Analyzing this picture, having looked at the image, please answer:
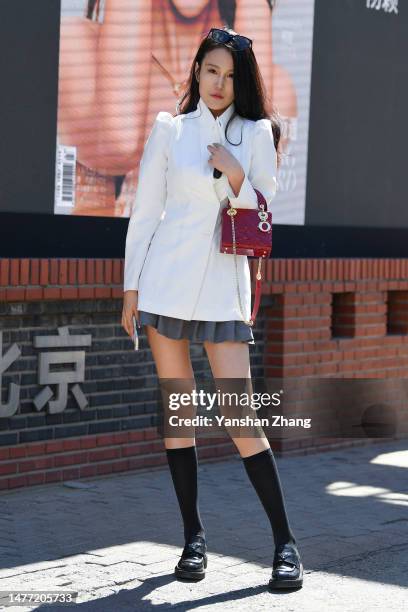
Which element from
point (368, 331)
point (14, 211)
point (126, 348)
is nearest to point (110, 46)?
point (14, 211)

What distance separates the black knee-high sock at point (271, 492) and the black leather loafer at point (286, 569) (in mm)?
36

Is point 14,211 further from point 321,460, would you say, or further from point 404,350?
point 404,350

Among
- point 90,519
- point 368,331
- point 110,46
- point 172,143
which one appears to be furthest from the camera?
point 368,331

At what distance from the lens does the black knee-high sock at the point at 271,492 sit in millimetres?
5027

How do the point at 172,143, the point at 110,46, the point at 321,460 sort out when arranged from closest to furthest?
the point at 172,143 → the point at 110,46 → the point at 321,460

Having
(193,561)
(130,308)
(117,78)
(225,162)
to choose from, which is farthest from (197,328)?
(117,78)

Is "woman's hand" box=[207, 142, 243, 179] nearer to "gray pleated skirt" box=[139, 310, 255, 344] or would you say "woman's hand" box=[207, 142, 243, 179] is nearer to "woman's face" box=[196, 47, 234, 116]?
"woman's face" box=[196, 47, 234, 116]

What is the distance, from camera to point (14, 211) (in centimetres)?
683

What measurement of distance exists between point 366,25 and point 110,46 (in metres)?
2.61

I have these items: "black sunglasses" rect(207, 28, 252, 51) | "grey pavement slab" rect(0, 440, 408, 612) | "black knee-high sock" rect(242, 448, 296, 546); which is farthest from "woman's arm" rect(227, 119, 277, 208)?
"grey pavement slab" rect(0, 440, 408, 612)

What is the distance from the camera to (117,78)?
738 cm

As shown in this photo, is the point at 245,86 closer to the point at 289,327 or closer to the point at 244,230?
the point at 244,230

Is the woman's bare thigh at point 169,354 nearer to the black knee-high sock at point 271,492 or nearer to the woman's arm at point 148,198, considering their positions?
the woman's arm at point 148,198

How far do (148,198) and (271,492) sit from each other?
1255 millimetres
